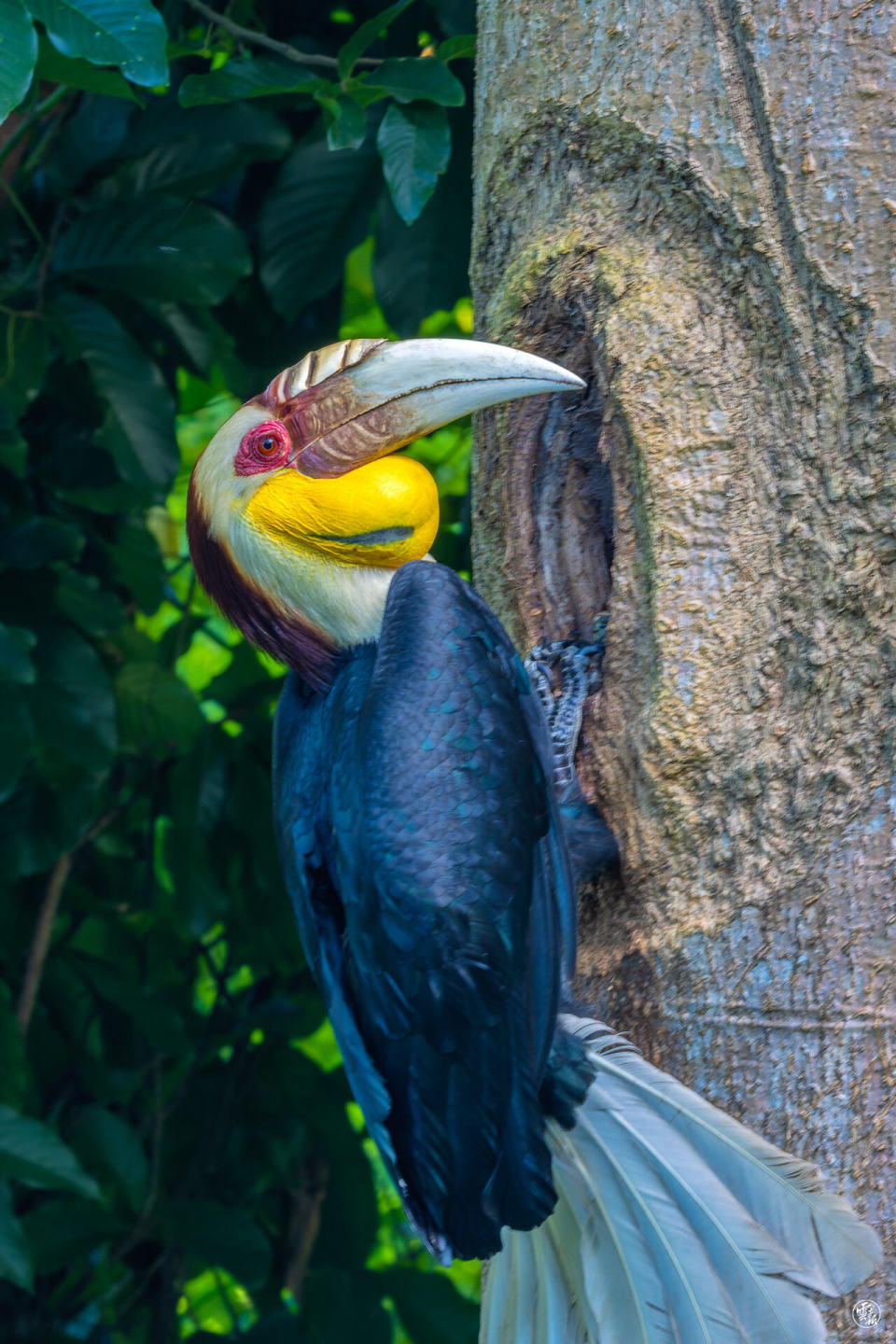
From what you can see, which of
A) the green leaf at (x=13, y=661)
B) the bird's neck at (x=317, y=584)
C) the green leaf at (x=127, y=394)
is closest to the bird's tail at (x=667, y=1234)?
the bird's neck at (x=317, y=584)

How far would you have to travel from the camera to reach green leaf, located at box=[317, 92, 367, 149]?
1.57 meters

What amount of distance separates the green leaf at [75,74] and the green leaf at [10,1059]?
4.50ft

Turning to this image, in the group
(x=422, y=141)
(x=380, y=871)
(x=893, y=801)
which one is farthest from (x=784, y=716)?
(x=422, y=141)

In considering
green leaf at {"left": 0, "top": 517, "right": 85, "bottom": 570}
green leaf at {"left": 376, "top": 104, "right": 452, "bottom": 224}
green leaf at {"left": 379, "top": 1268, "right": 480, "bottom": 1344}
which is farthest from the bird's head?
green leaf at {"left": 379, "top": 1268, "right": 480, "bottom": 1344}

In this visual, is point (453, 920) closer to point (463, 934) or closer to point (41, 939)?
point (463, 934)

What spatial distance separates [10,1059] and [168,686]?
0.66 meters

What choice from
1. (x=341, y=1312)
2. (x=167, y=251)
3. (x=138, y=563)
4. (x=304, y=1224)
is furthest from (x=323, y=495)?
(x=304, y=1224)

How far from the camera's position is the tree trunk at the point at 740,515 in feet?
3.82

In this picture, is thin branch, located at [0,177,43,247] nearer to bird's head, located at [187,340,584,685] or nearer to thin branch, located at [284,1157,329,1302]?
bird's head, located at [187,340,584,685]

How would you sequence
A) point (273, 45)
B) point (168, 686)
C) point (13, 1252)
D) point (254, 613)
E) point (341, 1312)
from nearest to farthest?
point (254, 613) < point (273, 45) < point (13, 1252) < point (341, 1312) < point (168, 686)

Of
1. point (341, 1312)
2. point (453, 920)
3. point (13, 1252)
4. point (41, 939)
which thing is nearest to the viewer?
point (453, 920)

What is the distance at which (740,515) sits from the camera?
1.25 m

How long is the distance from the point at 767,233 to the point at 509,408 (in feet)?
1.18

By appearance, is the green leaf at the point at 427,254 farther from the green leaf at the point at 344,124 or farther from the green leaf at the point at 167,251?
the green leaf at the point at 344,124
